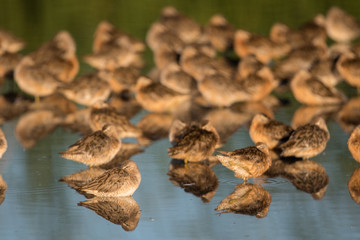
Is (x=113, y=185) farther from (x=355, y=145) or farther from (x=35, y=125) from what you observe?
(x=35, y=125)

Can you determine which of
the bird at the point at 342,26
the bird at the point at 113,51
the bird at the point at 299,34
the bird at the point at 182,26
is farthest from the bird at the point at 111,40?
the bird at the point at 342,26

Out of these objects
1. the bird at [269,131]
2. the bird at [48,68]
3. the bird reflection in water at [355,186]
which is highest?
the bird reflection in water at [355,186]

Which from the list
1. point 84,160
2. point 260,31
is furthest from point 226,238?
point 260,31

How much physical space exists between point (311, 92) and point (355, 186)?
581 cm

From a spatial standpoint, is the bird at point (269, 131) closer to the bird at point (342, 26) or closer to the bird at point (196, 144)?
the bird at point (196, 144)

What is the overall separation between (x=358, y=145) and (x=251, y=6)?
19.1 metres

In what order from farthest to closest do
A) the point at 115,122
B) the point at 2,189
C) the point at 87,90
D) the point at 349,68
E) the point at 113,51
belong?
the point at 113,51 < the point at 349,68 < the point at 87,90 < the point at 115,122 < the point at 2,189

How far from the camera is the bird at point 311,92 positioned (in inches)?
571

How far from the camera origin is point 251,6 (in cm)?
2814

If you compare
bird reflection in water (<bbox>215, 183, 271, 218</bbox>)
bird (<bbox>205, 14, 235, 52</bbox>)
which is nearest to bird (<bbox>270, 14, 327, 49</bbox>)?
bird (<bbox>205, 14, 235, 52</bbox>)

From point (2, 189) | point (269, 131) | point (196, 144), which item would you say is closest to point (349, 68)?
point (269, 131)

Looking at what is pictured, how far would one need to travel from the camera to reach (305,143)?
9969 millimetres

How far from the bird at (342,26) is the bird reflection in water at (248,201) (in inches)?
570

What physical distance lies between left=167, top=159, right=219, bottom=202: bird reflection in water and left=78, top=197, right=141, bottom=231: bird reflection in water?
2.84ft
